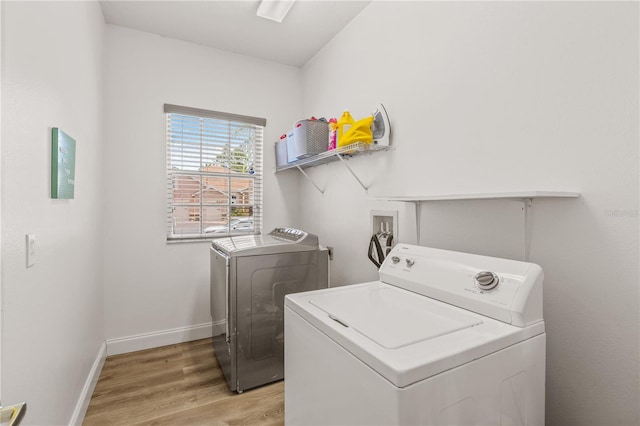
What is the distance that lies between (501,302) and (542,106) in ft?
2.56

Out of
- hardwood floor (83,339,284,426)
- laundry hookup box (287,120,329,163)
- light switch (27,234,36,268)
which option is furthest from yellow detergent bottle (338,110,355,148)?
hardwood floor (83,339,284,426)

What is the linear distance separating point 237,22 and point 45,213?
1.95 metres

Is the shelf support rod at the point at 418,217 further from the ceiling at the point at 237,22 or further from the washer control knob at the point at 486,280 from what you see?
the ceiling at the point at 237,22

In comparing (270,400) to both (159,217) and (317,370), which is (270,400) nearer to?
(317,370)

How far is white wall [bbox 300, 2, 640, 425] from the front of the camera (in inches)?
40.3

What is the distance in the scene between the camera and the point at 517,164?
51.9 inches

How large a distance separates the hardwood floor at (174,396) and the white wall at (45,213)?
26 cm

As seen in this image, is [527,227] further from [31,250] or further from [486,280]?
[31,250]

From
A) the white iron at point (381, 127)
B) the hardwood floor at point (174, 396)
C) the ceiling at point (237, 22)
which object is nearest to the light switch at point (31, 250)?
the hardwood floor at point (174, 396)

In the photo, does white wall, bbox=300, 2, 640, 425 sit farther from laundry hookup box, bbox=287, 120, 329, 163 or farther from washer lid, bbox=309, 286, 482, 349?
laundry hookup box, bbox=287, 120, 329, 163

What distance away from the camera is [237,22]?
2434mm

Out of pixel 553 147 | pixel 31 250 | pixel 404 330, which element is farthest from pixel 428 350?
pixel 31 250

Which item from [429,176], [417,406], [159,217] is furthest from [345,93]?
[417,406]

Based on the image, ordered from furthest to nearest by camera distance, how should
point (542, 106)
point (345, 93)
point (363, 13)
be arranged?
point (345, 93) < point (363, 13) < point (542, 106)
